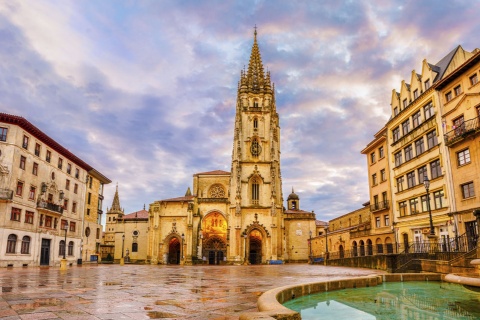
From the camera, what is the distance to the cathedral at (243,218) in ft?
179

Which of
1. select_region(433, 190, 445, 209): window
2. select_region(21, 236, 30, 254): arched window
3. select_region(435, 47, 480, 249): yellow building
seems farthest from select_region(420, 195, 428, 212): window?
select_region(21, 236, 30, 254): arched window

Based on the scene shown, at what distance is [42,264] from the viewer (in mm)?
38625

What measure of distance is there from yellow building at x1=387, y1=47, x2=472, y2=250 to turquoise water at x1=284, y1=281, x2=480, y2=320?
1611 centimetres

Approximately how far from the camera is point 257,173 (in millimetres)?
57594

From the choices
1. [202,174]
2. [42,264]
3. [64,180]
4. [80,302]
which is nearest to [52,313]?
[80,302]

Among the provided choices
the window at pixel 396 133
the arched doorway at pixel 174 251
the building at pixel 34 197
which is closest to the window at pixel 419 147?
the window at pixel 396 133

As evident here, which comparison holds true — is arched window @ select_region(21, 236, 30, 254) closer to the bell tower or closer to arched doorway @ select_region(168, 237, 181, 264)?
arched doorway @ select_region(168, 237, 181, 264)

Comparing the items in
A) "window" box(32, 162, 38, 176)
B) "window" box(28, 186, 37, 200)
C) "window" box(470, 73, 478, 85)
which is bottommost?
"window" box(28, 186, 37, 200)

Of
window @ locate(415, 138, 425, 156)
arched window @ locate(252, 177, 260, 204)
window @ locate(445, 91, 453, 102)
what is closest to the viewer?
window @ locate(445, 91, 453, 102)

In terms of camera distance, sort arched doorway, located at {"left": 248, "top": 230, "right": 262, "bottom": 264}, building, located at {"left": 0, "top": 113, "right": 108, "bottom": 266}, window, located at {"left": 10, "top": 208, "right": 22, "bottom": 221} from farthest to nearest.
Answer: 1. arched doorway, located at {"left": 248, "top": 230, "right": 262, "bottom": 264}
2. window, located at {"left": 10, "top": 208, "right": 22, "bottom": 221}
3. building, located at {"left": 0, "top": 113, "right": 108, "bottom": 266}

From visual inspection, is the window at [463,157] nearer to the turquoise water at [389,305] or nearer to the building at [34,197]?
the turquoise water at [389,305]

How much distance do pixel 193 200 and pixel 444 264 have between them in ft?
146

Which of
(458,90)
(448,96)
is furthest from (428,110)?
(458,90)

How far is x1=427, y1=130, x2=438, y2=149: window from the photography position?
95.2 feet
